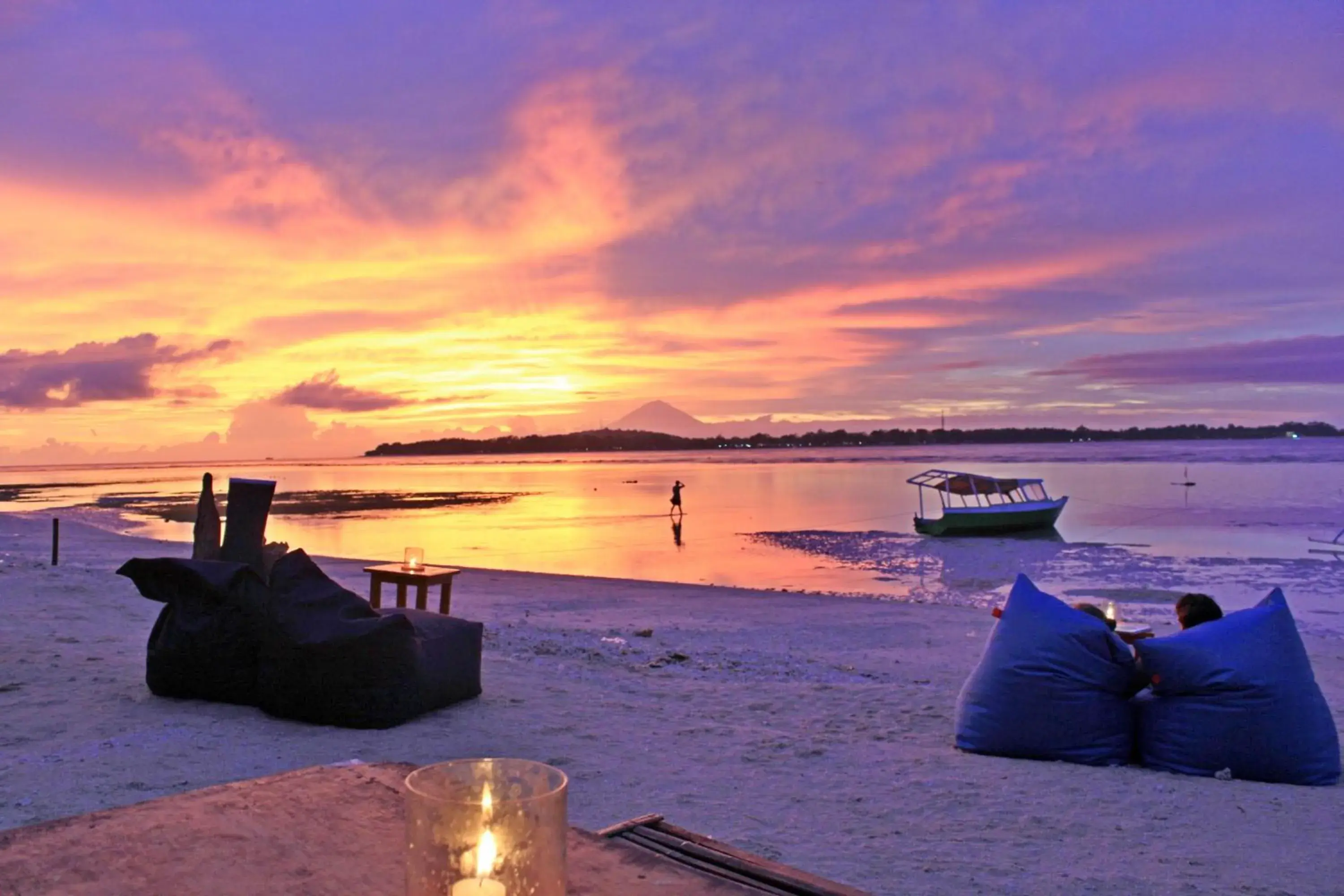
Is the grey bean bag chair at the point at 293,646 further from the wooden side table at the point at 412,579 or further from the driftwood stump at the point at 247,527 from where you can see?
the wooden side table at the point at 412,579

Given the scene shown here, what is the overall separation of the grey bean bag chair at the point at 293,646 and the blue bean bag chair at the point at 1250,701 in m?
4.17

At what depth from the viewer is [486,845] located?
1100 mm

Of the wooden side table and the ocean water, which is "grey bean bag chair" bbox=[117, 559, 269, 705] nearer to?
the wooden side table

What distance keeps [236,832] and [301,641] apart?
4.21 metres

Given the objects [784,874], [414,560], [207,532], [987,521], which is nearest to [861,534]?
[987,521]

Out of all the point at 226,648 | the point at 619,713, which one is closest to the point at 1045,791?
the point at 619,713

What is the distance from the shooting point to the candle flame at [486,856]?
110 centimetres

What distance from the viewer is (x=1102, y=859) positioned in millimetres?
3832

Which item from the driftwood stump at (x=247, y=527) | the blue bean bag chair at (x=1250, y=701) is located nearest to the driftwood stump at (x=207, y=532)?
the driftwood stump at (x=247, y=527)

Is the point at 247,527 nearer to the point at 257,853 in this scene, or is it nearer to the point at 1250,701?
the point at 257,853

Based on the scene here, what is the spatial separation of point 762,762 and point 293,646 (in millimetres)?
2825

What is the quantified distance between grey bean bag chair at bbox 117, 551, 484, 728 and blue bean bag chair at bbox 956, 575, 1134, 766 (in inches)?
134

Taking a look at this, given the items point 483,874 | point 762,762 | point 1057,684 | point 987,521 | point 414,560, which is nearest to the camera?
point 483,874

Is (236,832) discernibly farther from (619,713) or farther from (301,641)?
(619,713)
